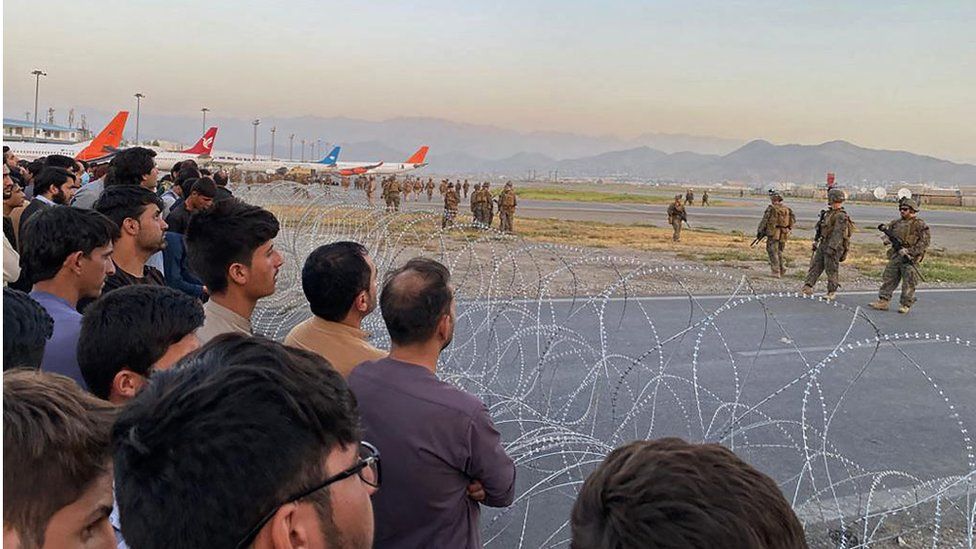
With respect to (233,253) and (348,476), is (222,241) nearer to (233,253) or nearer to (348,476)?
(233,253)

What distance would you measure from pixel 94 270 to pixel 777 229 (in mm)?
13417

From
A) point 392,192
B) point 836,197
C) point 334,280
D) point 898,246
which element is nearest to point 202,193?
point 334,280

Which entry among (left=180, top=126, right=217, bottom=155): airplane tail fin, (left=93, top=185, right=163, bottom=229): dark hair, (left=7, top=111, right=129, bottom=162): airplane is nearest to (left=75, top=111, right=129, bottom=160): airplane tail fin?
(left=7, top=111, right=129, bottom=162): airplane

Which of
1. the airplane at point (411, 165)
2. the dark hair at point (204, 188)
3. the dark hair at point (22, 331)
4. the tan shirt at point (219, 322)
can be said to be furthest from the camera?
the airplane at point (411, 165)

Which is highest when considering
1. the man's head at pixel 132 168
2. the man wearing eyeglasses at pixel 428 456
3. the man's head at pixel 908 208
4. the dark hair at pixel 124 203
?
the man's head at pixel 908 208

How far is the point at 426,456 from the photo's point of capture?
2.20 metres

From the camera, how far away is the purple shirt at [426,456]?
2.21m

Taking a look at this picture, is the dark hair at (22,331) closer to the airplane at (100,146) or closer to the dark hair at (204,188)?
the dark hair at (204,188)

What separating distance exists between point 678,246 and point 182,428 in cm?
2035

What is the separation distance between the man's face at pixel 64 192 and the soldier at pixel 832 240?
10360 millimetres

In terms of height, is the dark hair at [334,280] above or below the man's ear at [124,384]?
above

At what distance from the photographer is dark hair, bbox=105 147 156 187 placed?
6.26 m

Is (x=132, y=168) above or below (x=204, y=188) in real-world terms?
above

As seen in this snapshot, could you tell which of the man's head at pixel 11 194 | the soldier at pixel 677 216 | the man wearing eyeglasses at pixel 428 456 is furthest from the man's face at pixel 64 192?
the soldier at pixel 677 216
